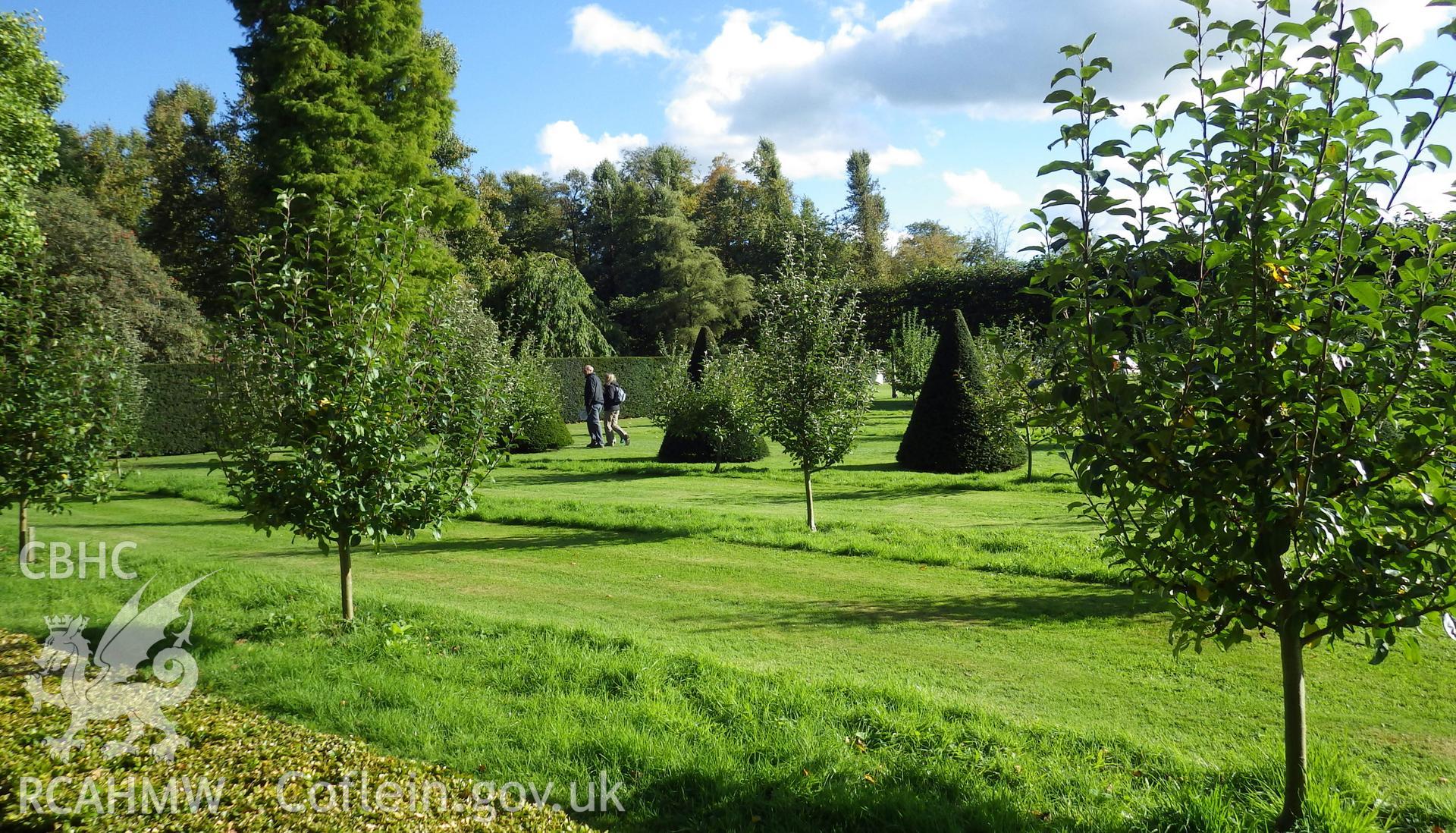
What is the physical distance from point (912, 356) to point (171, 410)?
845 inches

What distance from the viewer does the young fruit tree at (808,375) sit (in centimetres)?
1069

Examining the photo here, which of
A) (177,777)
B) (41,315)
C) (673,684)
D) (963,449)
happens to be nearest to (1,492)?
(41,315)

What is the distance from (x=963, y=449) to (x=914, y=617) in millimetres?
8947

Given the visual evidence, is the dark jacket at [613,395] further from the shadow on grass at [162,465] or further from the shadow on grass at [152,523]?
the shadow on grass at [152,523]

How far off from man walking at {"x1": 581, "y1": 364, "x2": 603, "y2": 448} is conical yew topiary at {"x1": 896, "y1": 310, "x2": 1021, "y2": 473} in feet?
Answer: 26.6

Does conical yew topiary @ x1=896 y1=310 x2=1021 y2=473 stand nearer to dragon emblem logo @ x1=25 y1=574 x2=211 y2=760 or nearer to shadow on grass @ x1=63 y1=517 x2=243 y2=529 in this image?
shadow on grass @ x1=63 y1=517 x2=243 y2=529

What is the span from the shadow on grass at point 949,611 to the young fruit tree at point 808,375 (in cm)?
359

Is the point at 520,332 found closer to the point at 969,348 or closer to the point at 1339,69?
the point at 969,348

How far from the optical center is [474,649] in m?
5.43

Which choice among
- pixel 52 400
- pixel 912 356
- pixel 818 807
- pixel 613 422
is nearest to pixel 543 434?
pixel 613 422

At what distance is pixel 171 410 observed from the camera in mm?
21328

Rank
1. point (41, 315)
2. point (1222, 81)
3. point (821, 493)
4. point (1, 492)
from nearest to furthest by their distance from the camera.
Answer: point (1222, 81) → point (1, 492) → point (41, 315) → point (821, 493)

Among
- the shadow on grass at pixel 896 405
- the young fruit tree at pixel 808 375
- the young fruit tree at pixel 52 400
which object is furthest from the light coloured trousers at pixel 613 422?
the young fruit tree at pixel 52 400

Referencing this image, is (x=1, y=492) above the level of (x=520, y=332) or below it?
below
